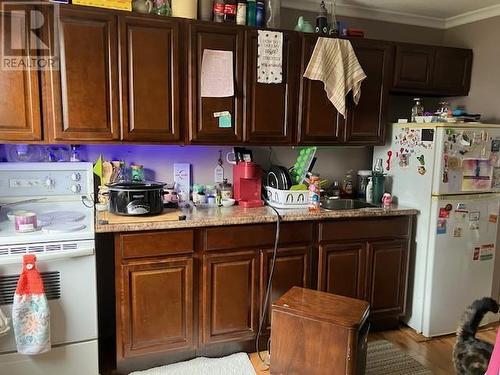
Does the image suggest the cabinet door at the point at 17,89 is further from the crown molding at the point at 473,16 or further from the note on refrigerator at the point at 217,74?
Result: the crown molding at the point at 473,16

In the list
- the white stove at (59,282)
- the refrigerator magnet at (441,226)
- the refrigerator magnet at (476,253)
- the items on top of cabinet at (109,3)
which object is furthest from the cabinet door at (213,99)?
the refrigerator magnet at (476,253)

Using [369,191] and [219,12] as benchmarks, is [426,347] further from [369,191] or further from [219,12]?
[219,12]

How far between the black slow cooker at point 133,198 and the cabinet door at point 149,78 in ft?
0.95

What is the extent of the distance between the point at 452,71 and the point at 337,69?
42.1 inches

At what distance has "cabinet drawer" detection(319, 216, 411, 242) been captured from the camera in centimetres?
259

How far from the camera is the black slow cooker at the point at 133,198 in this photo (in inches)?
89.4

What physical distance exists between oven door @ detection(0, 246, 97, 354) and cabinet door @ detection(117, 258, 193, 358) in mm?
175

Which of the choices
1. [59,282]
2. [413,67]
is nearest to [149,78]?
[59,282]

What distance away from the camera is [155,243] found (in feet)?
7.27

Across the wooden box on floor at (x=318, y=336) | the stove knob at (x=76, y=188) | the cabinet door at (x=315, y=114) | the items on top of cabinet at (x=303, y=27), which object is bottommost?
the wooden box on floor at (x=318, y=336)

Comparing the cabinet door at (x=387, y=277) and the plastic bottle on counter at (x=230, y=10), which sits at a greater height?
the plastic bottle on counter at (x=230, y=10)

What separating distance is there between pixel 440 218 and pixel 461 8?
164 cm

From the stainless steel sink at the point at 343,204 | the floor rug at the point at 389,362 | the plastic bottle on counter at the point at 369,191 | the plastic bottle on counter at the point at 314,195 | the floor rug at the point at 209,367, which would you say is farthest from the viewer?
the plastic bottle on counter at the point at 369,191

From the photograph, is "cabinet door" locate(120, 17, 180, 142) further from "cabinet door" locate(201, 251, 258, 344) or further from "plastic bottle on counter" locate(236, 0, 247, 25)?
"cabinet door" locate(201, 251, 258, 344)
